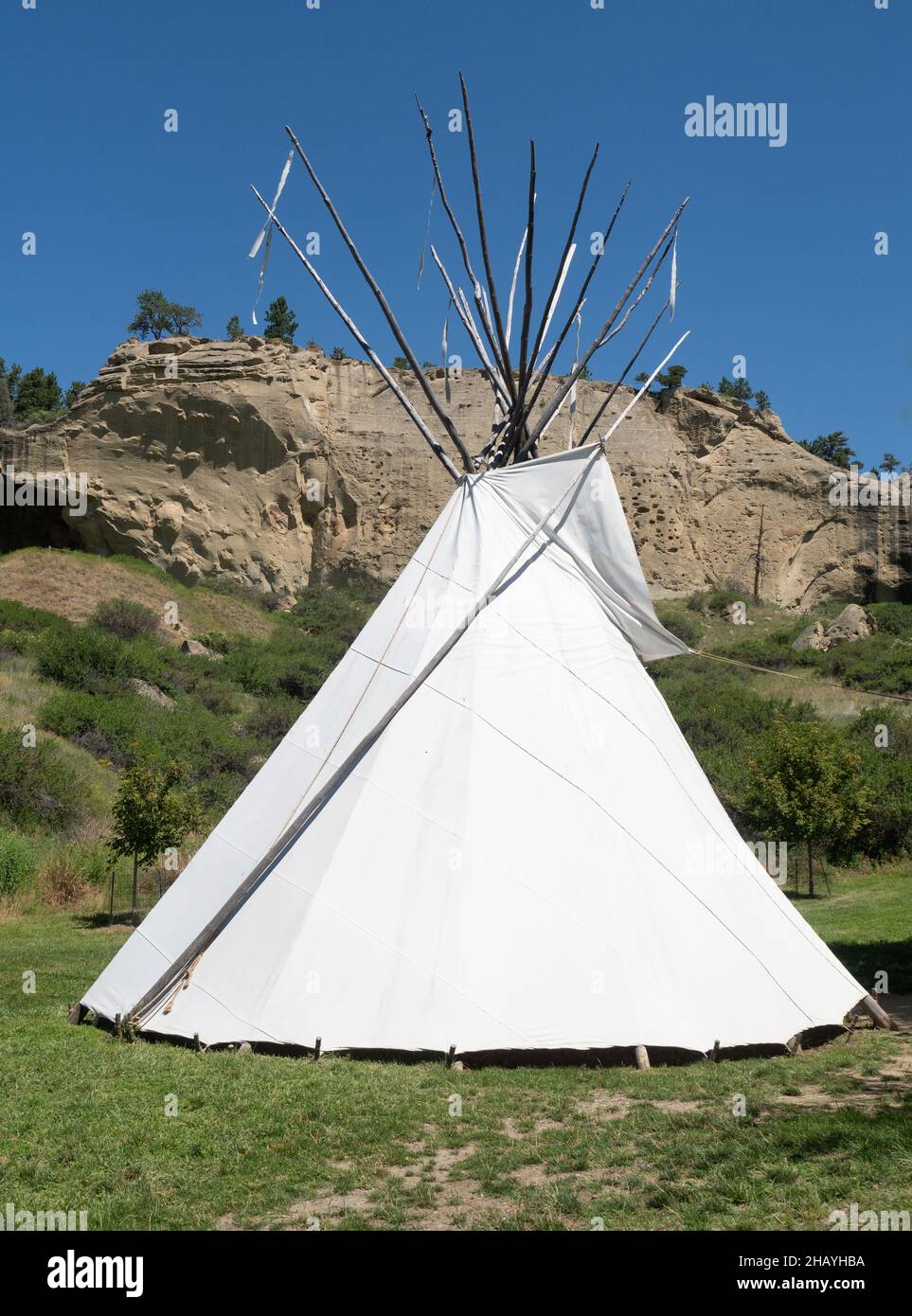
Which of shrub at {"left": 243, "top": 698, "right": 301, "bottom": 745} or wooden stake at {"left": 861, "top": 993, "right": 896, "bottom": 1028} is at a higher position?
shrub at {"left": 243, "top": 698, "right": 301, "bottom": 745}

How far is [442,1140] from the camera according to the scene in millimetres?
4730

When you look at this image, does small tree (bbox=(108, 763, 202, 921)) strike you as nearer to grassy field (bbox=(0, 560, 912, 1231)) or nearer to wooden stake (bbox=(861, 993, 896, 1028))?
grassy field (bbox=(0, 560, 912, 1231))

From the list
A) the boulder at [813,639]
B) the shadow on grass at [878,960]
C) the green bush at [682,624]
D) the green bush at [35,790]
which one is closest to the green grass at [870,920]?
the shadow on grass at [878,960]

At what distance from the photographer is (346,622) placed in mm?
32469

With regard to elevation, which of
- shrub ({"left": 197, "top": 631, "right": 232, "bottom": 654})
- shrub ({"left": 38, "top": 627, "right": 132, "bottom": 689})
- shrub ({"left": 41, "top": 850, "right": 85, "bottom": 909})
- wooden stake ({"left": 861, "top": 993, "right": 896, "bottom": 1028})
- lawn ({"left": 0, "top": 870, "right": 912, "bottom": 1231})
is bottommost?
lawn ({"left": 0, "top": 870, "right": 912, "bottom": 1231})

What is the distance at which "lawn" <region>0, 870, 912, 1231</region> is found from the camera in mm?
3869

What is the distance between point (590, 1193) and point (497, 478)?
16.9ft

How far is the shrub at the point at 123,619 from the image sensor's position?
87.5ft

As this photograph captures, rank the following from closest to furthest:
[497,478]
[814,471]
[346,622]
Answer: [497,478] < [346,622] < [814,471]

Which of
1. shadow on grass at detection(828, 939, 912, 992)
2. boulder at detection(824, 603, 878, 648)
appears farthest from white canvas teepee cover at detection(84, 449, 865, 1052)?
boulder at detection(824, 603, 878, 648)

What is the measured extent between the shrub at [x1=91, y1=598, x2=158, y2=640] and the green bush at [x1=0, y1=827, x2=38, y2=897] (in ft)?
42.9

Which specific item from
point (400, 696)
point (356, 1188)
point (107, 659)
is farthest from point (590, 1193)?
point (107, 659)
